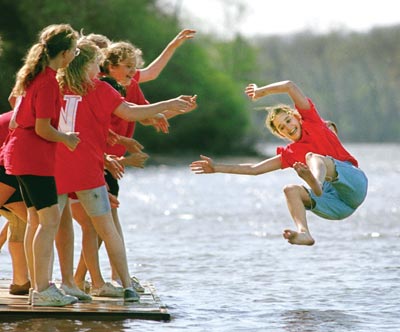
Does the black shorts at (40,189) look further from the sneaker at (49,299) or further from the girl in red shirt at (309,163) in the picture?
the girl in red shirt at (309,163)

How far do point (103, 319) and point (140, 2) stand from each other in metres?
44.8

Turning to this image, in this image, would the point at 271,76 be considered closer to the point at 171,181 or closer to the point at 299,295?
the point at 171,181

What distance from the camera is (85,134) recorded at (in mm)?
8031

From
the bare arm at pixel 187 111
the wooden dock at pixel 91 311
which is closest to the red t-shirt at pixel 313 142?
the bare arm at pixel 187 111

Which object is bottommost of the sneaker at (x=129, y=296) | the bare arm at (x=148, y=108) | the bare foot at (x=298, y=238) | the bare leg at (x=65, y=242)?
the sneaker at (x=129, y=296)

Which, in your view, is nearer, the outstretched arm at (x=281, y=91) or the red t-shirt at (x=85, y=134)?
the red t-shirt at (x=85, y=134)

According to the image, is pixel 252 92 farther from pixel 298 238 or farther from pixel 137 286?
pixel 137 286

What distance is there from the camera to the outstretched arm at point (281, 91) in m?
8.49

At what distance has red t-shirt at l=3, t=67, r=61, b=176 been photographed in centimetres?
757

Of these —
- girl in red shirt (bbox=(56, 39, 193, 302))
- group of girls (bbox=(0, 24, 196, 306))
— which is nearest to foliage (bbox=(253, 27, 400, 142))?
group of girls (bbox=(0, 24, 196, 306))

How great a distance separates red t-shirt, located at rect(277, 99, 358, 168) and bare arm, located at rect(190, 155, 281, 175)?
4.4 inches

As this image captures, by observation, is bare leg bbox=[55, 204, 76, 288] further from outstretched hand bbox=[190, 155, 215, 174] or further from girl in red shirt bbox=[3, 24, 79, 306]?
outstretched hand bbox=[190, 155, 215, 174]

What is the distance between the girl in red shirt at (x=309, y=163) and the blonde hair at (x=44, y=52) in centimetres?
133

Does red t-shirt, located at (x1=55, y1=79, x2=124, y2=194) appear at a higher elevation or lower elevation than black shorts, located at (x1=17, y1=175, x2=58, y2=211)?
higher
